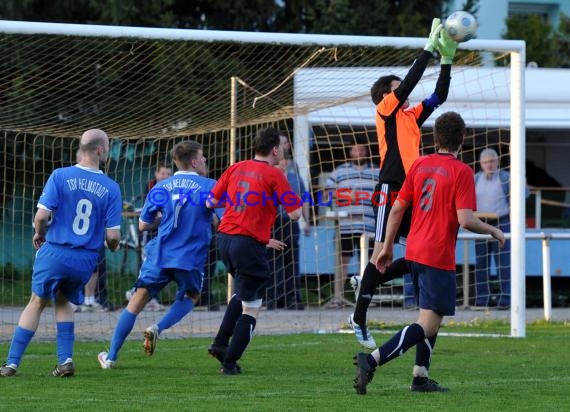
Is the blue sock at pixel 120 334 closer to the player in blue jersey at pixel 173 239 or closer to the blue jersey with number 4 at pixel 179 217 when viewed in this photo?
the player in blue jersey at pixel 173 239

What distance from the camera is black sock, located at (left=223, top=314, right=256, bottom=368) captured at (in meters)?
8.27

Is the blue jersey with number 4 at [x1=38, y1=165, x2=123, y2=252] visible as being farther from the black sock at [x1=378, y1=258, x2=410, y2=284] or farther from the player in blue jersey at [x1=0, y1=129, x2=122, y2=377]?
the black sock at [x1=378, y1=258, x2=410, y2=284]

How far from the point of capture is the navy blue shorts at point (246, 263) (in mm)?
8367

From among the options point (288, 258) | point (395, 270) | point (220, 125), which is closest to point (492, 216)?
point (288, 258)

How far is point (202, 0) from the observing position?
20453mm

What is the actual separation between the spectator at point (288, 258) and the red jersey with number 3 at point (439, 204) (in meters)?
6.90

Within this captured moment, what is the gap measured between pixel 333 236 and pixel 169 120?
8.81 feet

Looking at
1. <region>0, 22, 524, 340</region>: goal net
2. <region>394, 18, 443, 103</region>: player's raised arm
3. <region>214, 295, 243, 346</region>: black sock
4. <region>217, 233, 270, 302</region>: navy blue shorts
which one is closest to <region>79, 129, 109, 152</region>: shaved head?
<region>217, 233, 270, 302</region>: navy blue shorts

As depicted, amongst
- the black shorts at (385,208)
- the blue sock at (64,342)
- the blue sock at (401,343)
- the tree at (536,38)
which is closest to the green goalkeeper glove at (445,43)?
the black shorts at (385,208)

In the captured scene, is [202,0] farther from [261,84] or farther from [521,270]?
[521,270]

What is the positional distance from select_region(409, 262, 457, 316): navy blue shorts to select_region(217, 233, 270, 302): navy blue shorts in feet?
4.96

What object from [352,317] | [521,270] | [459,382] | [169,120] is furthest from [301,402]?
[169,120]

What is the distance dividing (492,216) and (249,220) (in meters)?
6.62

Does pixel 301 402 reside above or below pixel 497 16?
below
